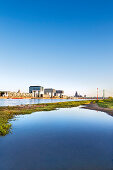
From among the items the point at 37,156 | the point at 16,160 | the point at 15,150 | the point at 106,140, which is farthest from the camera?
the point at 106,140

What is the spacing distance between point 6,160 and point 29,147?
216cm

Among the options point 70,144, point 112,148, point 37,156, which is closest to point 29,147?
point 37,156

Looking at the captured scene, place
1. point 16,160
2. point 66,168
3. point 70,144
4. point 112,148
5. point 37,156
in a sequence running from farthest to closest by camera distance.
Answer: point 70,144 → point 112,148 → point 37,156 → point 16,160 → point 66,168

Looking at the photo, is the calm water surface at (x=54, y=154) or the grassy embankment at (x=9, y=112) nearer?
the calm water surface at (x=54, y=154)

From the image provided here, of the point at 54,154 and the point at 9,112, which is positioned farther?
the point at 9,112

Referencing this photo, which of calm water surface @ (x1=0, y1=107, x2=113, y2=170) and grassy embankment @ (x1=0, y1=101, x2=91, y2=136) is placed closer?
calm water surface @ (x1=0, y1=107, x2=113, y2=170)

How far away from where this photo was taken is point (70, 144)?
1005cm

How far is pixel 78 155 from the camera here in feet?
26.6

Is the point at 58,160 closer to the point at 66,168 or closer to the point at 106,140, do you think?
the point at 66,168

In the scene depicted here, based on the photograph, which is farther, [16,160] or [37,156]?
[37,156]

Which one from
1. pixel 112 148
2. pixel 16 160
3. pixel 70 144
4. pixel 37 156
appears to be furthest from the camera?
pixel 70 144

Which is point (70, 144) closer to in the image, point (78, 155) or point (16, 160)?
point (78, 155)

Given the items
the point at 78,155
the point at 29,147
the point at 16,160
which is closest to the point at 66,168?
the point at 78,155

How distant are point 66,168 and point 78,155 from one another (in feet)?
5.76
